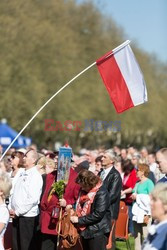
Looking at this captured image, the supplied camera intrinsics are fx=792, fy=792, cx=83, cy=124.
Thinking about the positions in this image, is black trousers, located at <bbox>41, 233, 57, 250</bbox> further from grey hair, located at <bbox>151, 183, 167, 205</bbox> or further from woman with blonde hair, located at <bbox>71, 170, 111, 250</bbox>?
grey hair, located at <bbox>151, 183, 167, 205</bbox>

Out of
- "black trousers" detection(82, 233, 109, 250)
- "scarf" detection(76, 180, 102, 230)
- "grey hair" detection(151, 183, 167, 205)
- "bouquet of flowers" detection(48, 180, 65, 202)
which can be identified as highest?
"bouquet of flowers" detection(48, 180, 65, 202)

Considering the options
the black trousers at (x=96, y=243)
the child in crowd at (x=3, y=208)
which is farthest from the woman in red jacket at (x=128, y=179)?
the child in crowd at (x=3, y=208)

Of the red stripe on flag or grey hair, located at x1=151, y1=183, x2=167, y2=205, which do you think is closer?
grey hair, located at x1=151, y1=183, x2=167, y2=205

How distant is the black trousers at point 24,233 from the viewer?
11.9 meters

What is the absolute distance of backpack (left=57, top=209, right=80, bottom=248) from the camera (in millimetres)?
10422

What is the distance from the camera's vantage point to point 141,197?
1341cm

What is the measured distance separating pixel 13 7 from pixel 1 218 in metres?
35.0

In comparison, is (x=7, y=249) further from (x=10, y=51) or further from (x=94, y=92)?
(x=94, y=92)

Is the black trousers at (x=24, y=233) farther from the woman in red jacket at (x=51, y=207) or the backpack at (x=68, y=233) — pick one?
the backpack at (x=68, y=233)

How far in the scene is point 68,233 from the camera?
411 inches

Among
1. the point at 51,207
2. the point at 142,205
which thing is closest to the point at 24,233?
the point at 51,207

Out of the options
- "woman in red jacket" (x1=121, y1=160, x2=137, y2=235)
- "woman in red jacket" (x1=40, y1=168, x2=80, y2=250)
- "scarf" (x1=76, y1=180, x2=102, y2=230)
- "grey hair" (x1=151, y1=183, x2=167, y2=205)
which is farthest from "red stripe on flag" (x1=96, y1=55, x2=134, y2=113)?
"grey hair" (x1=151, y1=183, x2=167, y2=205)

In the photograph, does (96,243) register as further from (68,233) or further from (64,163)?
(64,163)

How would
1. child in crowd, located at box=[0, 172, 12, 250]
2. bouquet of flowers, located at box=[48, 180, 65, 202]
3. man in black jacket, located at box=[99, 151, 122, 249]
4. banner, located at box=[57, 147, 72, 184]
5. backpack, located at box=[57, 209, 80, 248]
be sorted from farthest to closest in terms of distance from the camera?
man in black jacket, located at box=[99, 151, 122, 249] < banner, located at box=[57, 147, 72, 184] < bouquet of flowers, located at box=[48, 180, 65, 202] < backpack, located at box=[57, 209, 80, 248] < child in crowd, located at box=[0, 172, 12, 250]
